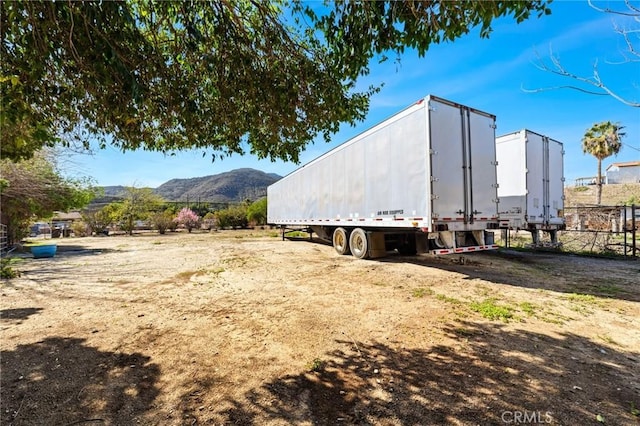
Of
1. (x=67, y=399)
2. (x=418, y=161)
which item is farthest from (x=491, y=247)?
(x=67, y=399)

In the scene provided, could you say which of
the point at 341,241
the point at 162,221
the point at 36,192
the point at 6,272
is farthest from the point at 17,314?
the point at 162,221

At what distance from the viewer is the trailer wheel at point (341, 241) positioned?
11.8 m

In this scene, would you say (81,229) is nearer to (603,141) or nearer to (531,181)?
(531,181)

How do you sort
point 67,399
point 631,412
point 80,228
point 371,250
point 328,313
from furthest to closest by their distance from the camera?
point 80,228 → point 371,250 → point 328,313 → point 67,399 → point 631,412

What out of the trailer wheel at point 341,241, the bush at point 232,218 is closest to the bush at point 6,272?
the trailer wheel at point 341,241

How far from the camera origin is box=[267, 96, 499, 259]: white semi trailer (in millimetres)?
7535

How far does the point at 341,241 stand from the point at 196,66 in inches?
358

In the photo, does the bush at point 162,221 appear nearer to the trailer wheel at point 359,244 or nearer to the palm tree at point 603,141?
the trailer wheel at point 359,244

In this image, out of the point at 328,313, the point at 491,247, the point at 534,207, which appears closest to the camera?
the point at 328,313

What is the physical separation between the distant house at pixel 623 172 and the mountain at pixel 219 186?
296ft

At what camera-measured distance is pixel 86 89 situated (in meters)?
3.60

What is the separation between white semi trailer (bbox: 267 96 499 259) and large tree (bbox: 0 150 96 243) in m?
14.0

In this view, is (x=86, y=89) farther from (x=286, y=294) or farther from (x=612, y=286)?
(x=612, y=286)

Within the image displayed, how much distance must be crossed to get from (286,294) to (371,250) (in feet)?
15.8
